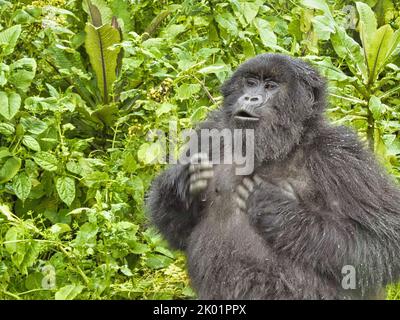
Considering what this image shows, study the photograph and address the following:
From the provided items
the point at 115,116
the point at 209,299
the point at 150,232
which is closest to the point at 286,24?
the point at 115,116

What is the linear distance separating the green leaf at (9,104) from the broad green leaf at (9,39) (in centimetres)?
28

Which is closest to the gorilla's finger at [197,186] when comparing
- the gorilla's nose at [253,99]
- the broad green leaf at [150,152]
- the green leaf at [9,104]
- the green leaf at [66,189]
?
the gorilla's nose at [253,99]

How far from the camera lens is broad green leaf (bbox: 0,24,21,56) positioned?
5504mm

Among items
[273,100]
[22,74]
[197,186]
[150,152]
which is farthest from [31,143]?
[273,100]

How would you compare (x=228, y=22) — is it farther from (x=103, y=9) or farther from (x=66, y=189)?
(x=66, y=189)

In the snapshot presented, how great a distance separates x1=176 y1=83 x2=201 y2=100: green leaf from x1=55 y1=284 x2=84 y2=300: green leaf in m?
1.45

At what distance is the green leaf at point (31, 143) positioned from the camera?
535cm

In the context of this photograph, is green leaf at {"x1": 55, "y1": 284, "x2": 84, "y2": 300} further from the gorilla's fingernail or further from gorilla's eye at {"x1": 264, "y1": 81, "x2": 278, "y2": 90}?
gorilla's eye at {"x1": 264, "y1": 81, "x2": 278, "y2": 90}

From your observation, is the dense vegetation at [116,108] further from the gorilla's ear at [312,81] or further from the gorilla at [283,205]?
the gorilla's ear at [312,81]

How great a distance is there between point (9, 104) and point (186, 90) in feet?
3.59

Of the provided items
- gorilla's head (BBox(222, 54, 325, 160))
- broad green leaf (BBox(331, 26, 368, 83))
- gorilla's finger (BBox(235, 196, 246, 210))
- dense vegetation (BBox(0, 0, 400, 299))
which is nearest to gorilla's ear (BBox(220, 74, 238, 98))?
gorilla's head (BBox(222, 54, 325, 160))
